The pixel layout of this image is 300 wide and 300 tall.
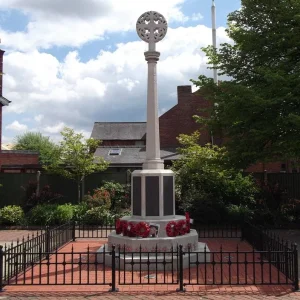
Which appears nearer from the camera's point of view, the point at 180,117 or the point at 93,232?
the point at 93,232

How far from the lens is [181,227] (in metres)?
10.6

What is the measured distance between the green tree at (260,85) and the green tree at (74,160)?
332 inches

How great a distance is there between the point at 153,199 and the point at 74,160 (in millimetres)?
12121

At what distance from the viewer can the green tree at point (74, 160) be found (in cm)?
2205

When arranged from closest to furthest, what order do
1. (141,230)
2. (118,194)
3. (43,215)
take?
(141,230)
(43,215)
(118,194)

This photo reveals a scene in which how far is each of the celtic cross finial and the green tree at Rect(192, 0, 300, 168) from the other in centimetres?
319

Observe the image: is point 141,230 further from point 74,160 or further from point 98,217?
point 74,160

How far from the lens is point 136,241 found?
10.0 m

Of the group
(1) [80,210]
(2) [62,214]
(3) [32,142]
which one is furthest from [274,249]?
(3) [32,142]

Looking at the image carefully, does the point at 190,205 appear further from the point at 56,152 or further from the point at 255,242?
the point at 56,152

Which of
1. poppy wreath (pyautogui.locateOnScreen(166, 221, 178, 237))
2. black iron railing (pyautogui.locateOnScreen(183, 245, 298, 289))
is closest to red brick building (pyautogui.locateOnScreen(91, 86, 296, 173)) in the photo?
poppy wreath (pyautogui.locateOnScreen(166, 221, 178, 237))

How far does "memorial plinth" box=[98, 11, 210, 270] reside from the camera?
33.2 feet

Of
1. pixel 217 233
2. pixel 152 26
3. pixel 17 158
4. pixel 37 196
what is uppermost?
pixel 152 26

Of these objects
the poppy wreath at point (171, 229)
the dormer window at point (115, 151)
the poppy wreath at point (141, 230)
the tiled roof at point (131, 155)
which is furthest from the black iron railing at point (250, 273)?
the dormer window at point (115, 151)
